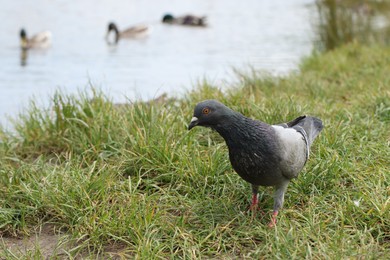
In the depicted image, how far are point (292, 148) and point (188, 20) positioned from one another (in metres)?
12.5

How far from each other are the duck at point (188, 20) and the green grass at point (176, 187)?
9904mm

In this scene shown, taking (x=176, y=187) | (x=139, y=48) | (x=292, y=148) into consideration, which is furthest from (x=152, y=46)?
(x=292, y=148)

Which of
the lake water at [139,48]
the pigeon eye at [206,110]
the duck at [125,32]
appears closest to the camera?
the pigeon eye at [206,110]

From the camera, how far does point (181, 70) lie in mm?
10195

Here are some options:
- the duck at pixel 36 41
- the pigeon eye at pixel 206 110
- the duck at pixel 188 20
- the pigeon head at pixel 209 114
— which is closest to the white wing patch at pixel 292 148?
the pigeon head at pixel 209 114

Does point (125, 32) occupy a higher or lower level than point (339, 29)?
lower

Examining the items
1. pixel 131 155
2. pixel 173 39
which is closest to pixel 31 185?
pixel 131 155

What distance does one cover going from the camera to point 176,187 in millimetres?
4359

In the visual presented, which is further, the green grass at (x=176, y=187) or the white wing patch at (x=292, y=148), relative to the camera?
the white wing patch at (x=292, y=148)

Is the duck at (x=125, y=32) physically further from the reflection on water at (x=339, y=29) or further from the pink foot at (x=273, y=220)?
the pink foot at (x=273, y=220)

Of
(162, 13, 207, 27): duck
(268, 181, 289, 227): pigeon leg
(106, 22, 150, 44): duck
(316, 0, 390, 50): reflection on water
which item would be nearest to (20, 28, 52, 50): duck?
(106, 22, 150, 44): duck

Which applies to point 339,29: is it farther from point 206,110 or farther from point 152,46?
point 206,110

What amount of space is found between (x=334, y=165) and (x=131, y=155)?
152cm

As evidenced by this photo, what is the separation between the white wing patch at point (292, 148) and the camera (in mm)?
3828
